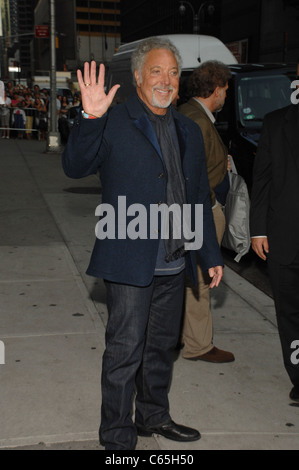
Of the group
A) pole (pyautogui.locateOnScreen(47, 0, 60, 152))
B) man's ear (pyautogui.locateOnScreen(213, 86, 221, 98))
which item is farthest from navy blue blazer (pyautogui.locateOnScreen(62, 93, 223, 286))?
Answer: pole (pyautogui.locateOnScreen(47, 0, 60, 152))

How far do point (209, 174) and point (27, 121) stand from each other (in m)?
20.6

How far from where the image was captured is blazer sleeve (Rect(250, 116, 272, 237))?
368cm

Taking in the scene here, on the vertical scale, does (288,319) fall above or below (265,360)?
above

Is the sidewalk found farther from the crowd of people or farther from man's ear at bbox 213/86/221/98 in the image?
the crowd of people

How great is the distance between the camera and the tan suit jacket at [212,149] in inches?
159

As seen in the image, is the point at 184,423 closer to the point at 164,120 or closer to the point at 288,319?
the point at 288,319

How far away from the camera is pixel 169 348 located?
3.26 m

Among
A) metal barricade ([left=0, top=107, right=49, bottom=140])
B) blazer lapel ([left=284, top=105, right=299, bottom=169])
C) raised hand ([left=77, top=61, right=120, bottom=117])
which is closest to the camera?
raised hand ([left=77, top=61, right=120, bottom=117])

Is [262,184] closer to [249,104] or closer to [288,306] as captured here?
[288,306]

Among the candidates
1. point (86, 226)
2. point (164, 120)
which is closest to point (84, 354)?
point (164, 120)

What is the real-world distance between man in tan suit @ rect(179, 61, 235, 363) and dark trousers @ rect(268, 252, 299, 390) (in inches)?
24.0

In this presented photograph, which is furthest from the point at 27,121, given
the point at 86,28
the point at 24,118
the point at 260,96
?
the point at 86,28

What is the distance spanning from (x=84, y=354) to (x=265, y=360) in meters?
1.30
